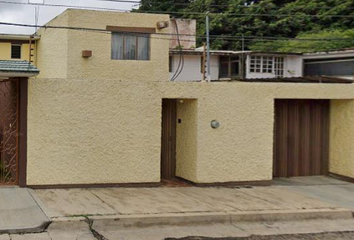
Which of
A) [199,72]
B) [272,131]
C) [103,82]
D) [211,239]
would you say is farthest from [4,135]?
[199,72]

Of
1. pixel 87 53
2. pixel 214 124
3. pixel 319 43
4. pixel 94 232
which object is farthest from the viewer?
pixel 319 43

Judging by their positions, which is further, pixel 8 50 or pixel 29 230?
pixel 8 50

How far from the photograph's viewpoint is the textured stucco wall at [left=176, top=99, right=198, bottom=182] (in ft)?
42.1

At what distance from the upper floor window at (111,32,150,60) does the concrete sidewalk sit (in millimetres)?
9395

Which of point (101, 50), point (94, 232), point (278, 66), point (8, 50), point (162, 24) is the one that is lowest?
point (94, 232)

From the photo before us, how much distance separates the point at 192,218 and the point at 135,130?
3175mm

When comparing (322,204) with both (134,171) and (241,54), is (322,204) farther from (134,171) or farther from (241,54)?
(241,54)

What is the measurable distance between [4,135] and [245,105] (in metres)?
5.62

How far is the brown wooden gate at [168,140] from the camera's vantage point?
13.6 metres

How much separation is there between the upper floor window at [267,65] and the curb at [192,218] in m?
19.9

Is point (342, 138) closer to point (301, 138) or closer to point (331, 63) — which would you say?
point (301, 138)

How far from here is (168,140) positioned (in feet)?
44.8

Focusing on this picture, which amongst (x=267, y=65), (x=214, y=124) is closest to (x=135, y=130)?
(x=214, y=124)

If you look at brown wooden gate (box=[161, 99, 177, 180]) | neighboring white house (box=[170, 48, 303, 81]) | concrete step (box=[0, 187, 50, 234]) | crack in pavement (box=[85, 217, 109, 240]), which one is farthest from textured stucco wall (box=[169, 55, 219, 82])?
crack in pavement (box=[85, 217, 109, 240])
